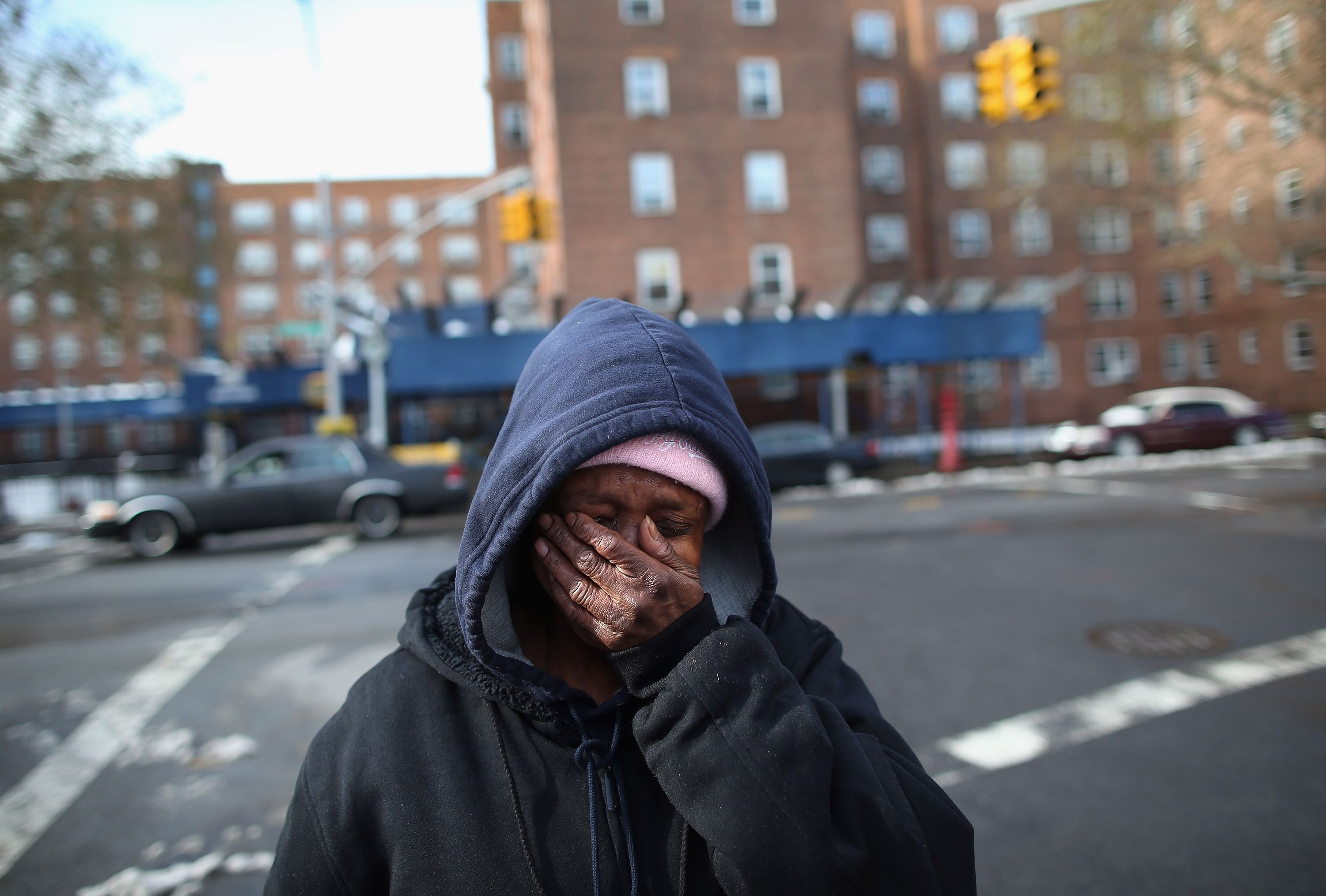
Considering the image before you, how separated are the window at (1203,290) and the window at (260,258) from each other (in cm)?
5914

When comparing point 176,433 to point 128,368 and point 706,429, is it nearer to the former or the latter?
point 128,368

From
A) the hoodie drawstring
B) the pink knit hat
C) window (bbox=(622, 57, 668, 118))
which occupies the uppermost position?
window (bbox=(622, 57, 668, 118))

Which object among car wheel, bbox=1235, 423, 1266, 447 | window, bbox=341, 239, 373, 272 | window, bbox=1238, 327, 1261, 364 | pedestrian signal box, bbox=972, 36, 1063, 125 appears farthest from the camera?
window, bbox=341, 239, 373, 272

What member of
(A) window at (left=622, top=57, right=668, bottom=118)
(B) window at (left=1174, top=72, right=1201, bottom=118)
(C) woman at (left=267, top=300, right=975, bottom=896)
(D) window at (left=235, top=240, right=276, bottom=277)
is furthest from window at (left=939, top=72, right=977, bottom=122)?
(D) window at (left=235, top=240, right=276, bottom=277)

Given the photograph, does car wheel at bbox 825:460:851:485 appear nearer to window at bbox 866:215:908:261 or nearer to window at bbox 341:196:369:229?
window at bbox 866:215:908:261

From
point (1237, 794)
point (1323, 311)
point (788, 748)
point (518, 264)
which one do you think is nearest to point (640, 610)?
point (788, 748)

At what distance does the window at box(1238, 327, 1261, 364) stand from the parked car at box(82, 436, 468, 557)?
38.0m

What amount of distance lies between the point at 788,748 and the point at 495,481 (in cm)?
61

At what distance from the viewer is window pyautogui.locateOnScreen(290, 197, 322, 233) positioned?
6116cm

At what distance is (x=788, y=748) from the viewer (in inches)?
44.9

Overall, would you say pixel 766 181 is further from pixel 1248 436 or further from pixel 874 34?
pixel 874 34

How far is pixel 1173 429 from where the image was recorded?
22.1 meters

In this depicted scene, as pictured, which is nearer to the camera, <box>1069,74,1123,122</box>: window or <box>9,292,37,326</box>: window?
<box>1069,74,1123,122</box>: window

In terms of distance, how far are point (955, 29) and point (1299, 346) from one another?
68.3ft
